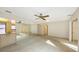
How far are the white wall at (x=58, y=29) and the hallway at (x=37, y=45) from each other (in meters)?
0.15

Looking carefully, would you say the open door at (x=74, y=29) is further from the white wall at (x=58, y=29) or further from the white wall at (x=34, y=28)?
the white wall at (x=34, y=28)

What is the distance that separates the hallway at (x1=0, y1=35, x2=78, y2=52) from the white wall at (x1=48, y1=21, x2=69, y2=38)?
0.51 ft

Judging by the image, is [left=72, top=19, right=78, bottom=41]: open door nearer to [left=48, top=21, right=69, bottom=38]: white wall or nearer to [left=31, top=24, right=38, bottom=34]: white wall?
[left=48, top=21, right=69, bottom=38]: white wall

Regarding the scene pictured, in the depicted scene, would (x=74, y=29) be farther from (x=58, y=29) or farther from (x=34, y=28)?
(x=34, y=28)

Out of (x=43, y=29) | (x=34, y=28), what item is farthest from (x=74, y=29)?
(x=34, y=28)

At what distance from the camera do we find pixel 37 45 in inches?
117

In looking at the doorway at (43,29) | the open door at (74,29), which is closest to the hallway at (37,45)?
the doorway at (43,29)

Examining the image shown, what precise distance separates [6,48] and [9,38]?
0.31m

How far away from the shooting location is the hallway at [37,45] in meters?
2.92

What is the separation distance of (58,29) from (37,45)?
0.82 metres
